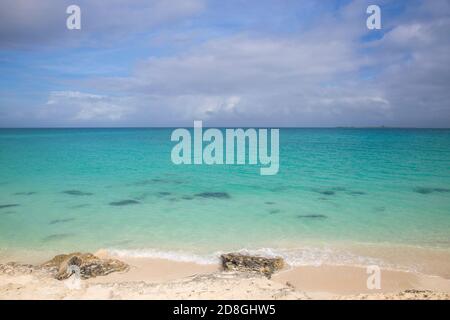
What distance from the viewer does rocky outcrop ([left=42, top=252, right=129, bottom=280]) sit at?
9656 millimetres

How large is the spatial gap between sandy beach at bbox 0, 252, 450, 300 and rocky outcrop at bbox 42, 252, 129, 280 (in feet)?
0.76

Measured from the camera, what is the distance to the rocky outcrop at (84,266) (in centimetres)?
966

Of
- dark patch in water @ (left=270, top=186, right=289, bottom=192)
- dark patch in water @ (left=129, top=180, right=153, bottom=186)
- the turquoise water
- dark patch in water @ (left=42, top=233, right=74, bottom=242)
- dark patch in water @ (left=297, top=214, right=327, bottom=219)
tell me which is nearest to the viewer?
the turquoise water

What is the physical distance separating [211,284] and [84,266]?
4.22 metres

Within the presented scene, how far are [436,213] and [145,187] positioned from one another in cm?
1902

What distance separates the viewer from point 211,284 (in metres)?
8.75

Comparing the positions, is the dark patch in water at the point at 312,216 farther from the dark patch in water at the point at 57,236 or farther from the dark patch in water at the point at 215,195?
the dark patch in water at the point at 57,236

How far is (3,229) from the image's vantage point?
48.3ft

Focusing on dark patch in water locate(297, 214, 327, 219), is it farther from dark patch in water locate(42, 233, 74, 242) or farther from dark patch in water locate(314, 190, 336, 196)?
dark patch in water locate(42, 233, 74, 242)

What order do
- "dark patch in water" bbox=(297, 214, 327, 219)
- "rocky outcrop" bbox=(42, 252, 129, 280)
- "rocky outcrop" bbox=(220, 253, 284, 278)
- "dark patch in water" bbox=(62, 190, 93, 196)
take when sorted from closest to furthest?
"rocky outcrop" bbox=(42, 252, 129, 280)
"rocky outcrop" bbox=(220, 253, 284, 278)
"dark patch in water" bbox=(297, 214, 327, 219)
"dark patch in water" bbox=(62, 190, 93, 196)

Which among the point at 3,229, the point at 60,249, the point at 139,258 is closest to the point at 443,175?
the point at 139,258

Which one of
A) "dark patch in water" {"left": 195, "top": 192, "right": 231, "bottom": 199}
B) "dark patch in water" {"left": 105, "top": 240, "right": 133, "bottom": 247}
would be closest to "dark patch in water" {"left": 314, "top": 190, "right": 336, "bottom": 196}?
"dark patch in water" {"left": 195, "top": 192, "right": 231, "bottom": 199}

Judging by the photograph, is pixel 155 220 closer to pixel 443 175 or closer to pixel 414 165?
pixel 443 175

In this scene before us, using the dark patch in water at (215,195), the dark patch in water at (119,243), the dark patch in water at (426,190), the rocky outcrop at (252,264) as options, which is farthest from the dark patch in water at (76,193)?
the dark patch in water at (426,190)
